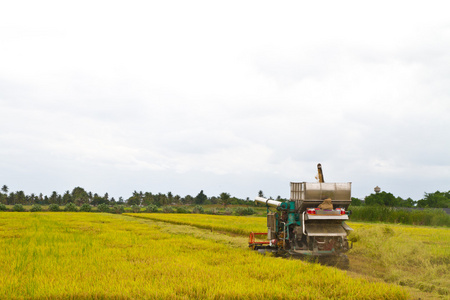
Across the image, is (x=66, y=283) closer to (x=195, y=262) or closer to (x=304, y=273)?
(x=195, y=262)

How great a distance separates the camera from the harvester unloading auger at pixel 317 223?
9906 mm

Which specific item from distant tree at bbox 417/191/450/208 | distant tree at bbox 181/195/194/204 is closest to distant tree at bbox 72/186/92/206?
distant tree at bbox 181/195/194/204

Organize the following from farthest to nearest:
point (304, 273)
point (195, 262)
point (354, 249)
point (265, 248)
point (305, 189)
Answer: point (354, 249), point (265, 248), point (305, 189), point (195, 262), point (304, 273)

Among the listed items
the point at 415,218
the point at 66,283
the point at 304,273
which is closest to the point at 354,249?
the point at 304,273

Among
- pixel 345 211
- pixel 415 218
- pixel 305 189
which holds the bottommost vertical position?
pixel 415 218

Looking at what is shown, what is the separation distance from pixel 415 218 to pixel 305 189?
33438 mm

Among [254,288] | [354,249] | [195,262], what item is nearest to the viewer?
[254,288]

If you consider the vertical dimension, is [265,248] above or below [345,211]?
below

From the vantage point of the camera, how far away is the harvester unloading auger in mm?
9906

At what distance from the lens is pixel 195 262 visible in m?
8.06

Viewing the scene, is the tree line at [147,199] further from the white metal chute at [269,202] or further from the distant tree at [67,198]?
the white metal chute at [269,202]

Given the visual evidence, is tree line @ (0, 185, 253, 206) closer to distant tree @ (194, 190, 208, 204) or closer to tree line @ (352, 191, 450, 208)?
distant tree @ (194, 190, 208, 204)

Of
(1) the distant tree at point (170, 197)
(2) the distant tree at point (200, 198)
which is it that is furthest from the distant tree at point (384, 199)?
(1) the distant tree at point (170, 197)

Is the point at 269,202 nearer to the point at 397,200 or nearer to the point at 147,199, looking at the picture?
the point at 397,200
